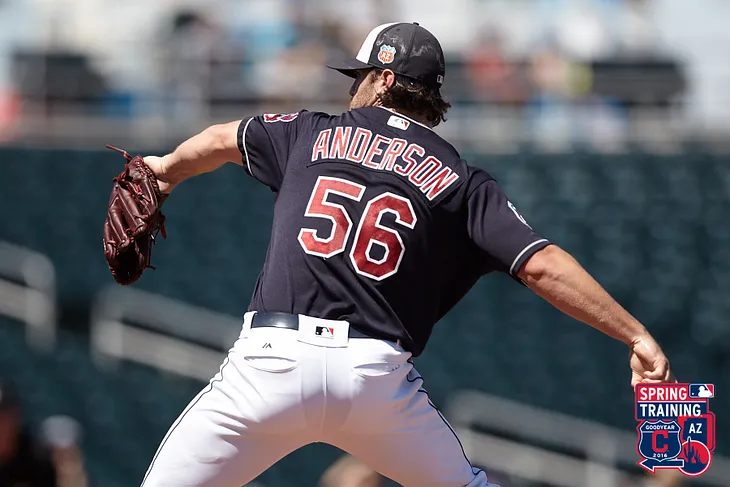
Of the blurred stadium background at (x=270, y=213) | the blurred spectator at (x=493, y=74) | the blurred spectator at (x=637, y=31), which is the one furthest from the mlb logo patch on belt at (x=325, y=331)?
the blurred spectator at (x=637, y=31)

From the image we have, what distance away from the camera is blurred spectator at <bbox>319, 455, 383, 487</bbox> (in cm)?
560

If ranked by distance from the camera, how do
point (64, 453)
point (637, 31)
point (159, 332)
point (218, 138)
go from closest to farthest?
point (218, 138), point (64, 453), point (159, 332), point (637, 31)

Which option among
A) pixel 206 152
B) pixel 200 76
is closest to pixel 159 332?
pixel 200 76

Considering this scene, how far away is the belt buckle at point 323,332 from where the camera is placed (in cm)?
341

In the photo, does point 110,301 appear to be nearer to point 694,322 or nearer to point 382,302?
point 694,322

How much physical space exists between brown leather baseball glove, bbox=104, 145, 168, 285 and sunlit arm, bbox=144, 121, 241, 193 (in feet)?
0.33

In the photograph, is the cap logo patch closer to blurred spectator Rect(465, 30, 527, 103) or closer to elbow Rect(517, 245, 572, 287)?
elbow Rect(517, 245, 572, 287)

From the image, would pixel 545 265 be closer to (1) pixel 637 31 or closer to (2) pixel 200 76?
(2) pixel 200 76

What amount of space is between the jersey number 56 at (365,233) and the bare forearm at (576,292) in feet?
1.29

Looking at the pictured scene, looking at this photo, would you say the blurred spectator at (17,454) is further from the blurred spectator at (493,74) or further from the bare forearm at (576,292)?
the blurred spectator at (493,74)

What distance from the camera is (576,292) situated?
11.2 ft

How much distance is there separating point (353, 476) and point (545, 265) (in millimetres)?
2602

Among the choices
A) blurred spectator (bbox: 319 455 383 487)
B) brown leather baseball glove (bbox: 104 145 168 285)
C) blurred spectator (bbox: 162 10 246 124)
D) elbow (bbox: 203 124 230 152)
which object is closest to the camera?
elbow (bbox: 203 124 230 152)

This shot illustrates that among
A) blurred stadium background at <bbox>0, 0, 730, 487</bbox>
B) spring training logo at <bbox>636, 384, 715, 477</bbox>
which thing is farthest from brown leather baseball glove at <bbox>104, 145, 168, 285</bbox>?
blurred stadium background at <bbox>0, 0, 730, 487</bbox>
